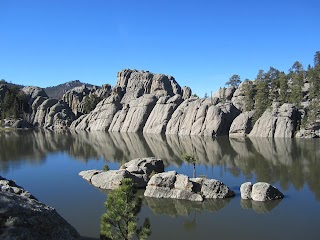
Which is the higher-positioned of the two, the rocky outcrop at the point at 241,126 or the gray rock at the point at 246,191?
the rocky outcrop at the point at 241,126

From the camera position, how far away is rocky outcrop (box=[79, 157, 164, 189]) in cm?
4847

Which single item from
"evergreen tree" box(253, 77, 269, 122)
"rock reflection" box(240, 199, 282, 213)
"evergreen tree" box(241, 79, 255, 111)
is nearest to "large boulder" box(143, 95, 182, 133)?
"evergreen tree" box(241, 79, 255, 111)

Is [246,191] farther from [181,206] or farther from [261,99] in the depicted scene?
[261,99]

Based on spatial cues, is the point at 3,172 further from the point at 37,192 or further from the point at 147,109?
the point at 147,109

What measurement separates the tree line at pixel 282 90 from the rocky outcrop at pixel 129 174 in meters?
78.2

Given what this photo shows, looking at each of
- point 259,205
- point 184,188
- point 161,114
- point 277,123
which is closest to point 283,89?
point 277,123

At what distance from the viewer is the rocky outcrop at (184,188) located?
4211 cm

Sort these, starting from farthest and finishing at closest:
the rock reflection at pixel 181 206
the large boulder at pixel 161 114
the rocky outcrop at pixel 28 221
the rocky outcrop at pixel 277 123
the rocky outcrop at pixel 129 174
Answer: the large boulder at pixel 161 114
the rocky outcrop at pixel 277 123
the rocky outcrop at pixel 129 174
the rock reflection at pixel 181 206
the rocky outcrop at pixel 28 221

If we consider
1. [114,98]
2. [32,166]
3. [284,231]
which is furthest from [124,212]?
[114,98]

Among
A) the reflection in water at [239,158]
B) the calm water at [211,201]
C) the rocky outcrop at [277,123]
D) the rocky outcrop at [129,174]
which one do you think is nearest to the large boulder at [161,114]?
the rocky outcrop at [277,123]

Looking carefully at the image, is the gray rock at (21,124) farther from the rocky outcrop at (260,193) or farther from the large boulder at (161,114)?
the rocky outcrop at (260,193)

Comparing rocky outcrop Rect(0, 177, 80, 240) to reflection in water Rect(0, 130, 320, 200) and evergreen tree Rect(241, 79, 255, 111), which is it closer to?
reflection in water Rect(0, 130, 320, 200)

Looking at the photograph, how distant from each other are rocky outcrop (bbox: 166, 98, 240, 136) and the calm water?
138ft

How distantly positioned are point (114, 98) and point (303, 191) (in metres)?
153
